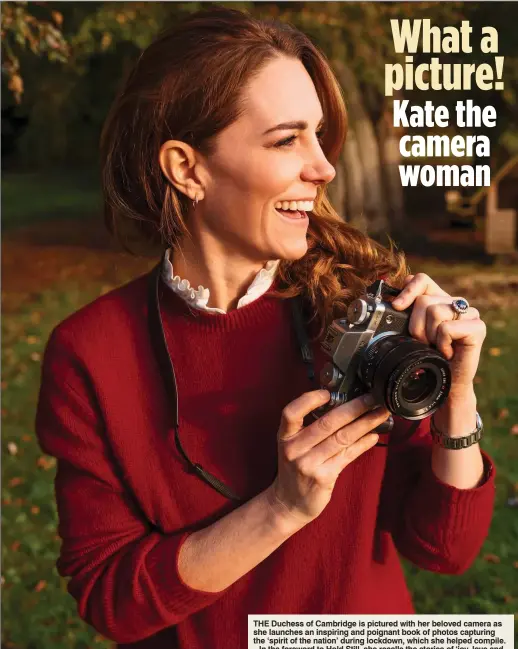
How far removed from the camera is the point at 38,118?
2.40 m

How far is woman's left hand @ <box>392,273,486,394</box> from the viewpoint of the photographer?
4.22 feet

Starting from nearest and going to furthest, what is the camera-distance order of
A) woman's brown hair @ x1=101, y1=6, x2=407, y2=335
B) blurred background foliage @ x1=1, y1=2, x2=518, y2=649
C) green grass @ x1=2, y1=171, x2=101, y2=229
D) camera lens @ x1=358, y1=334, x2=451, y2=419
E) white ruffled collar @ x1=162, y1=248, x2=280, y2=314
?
camera lens @ x1=358, y1=334, x2=451, y2=419
woman's brown hair @ x1=101, y1=6, x2=407, y2=335
white ruffled collar @ x1=162, y1=248, x2=280, y2=314
blurred background foliage @ x1=1, y1=2, x2=518, y2=649
green grass @ x1=2, y1=171, x2=101, y2=229

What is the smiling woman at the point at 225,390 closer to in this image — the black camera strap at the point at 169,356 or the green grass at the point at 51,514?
the black camera strap at the point at 169,356

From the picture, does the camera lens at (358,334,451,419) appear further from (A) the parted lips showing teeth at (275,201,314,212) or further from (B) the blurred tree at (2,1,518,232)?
(B) the blurred tree at (2,1,518,232)

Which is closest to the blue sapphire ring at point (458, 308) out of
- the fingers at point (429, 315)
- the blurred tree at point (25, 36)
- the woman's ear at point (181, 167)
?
the fingers at point (429, 315)

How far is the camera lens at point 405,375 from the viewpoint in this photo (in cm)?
123

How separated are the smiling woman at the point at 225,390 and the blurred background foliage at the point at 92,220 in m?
0.76

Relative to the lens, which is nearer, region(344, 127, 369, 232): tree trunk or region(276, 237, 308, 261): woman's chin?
region(276, 237, 308, 261): woman's chin

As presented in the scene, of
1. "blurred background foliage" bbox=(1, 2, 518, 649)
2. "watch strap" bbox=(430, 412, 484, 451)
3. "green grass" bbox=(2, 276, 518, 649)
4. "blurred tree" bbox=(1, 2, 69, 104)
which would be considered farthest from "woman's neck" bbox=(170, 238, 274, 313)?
"green grass" bbox=(2, 276, 518, 649)

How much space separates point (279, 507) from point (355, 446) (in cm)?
16

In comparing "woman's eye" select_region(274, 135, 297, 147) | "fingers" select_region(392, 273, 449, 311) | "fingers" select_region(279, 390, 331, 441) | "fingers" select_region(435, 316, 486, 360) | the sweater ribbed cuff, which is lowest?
the sweater ribbed cuff

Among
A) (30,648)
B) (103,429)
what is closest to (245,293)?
(103,429)

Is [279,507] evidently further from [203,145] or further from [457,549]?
[203,145]

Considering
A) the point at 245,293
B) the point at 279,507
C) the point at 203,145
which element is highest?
the point at 203,145
